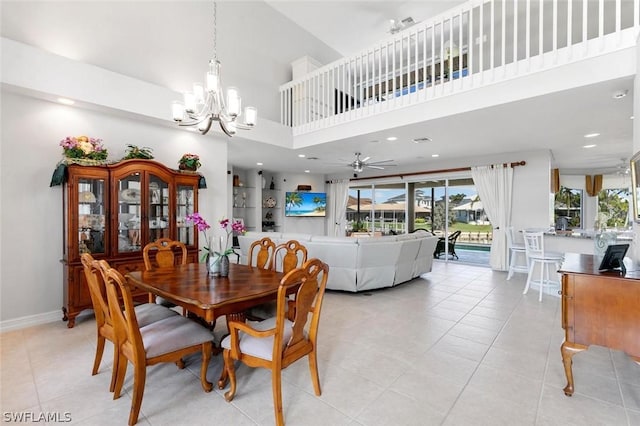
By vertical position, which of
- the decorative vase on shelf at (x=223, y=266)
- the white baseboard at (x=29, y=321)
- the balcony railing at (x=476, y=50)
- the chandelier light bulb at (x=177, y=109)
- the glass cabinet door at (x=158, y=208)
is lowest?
the white baseboard at (x=29, y=321)

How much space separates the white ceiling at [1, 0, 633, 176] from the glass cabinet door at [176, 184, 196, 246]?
126 centimetres

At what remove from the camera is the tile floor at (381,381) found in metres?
1.78

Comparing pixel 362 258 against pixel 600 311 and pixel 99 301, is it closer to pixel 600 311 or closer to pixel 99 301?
pixel 600 311

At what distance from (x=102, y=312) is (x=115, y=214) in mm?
1756

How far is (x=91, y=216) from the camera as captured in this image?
337cm

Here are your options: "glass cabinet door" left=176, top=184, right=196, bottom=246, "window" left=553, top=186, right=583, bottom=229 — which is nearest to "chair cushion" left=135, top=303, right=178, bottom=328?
"glass cabinet door" left=176, top=184, right=196, bottom=246

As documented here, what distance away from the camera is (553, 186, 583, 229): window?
909 centimetres

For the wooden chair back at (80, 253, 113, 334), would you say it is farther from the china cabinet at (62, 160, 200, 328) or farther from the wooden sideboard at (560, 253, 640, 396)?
the wooden sideboard at (560, 253, 640, 396)

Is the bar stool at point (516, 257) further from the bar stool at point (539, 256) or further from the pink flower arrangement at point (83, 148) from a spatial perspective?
the pink flower arrangement at point (83, 148)

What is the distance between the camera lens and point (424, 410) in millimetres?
1826

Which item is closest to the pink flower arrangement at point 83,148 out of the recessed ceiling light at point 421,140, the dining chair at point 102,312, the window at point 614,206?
the dining chair at point 102,312

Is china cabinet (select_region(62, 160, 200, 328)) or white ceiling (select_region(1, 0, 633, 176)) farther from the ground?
white ceiling (select_region(1, 0, 633, 176))

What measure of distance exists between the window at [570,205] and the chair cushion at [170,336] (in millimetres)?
10894

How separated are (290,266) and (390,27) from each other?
5.37 meters
